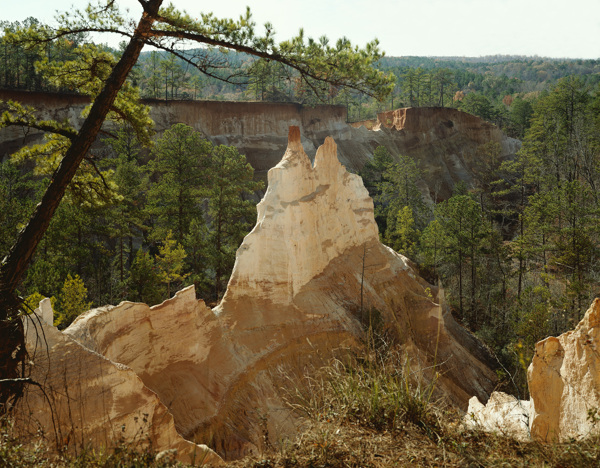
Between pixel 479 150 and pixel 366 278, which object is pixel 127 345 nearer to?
pixel 366 278

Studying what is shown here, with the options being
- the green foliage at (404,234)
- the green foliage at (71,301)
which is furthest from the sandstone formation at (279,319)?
the green foliage at (404,234)

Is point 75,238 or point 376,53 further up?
point 376,53

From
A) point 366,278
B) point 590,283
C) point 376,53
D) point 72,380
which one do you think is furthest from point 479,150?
point 72,380

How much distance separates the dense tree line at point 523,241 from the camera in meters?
18.4

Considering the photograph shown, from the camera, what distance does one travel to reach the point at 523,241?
2127cm

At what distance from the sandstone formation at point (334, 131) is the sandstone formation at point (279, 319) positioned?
25663 millimetres

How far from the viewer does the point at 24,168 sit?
99.9 feet

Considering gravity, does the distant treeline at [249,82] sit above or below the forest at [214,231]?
above

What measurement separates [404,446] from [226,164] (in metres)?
19.7

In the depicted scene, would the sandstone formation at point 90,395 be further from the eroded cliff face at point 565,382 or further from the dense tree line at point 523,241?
→ the dense tree line at point 523,241

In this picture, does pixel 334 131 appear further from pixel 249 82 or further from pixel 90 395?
pixel 90 395

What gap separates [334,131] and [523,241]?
28.3m

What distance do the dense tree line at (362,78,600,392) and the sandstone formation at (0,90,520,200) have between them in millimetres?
7984

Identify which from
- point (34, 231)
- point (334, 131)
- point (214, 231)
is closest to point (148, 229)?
point (214, 231)
